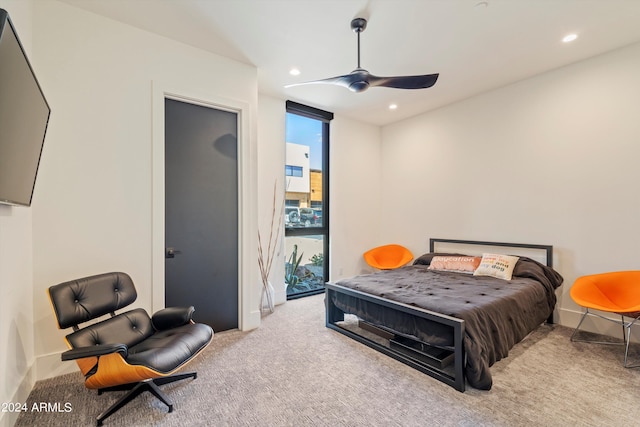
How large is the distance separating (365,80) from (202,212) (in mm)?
2047

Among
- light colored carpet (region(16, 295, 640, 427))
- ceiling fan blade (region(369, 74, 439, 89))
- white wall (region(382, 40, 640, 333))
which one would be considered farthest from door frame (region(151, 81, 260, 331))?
white wall (region(382, 40, 640, 333))

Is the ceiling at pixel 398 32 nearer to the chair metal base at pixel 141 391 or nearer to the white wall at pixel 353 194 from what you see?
the white wall at pixel 353 194

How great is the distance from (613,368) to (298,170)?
409cm

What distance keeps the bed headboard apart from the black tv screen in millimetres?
4662

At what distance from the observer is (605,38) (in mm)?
2785

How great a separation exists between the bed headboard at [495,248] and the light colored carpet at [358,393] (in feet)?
3.48

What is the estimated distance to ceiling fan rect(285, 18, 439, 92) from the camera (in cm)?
Result: 235

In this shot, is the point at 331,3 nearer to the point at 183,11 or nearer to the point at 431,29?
the point at 431,29

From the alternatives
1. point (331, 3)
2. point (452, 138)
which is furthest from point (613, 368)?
point (331, 3)

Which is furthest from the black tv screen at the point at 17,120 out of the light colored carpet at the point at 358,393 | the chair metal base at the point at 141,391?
the light colored carpet at the point at 358,393

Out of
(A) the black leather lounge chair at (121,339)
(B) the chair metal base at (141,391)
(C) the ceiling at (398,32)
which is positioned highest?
(C) the ceiling at (398,32)

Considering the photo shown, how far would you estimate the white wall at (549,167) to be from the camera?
2967mm

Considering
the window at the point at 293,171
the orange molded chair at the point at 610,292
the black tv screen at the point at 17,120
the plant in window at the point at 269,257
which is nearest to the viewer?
the black tv screen at the point at 17,120

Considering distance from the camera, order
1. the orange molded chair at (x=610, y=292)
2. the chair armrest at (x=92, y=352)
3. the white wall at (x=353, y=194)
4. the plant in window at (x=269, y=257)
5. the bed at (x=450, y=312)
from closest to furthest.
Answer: the chair armrest at (x=92, y=352) < the bed at (x=450, y=312) < the orange molded chair at (x=610, y=292) < the plant in window at (x=269, y=257) < the white wall at (x=353, y=194)
